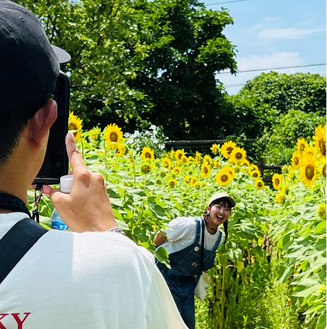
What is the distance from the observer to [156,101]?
21797 millimetres

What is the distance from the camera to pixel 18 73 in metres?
0.80

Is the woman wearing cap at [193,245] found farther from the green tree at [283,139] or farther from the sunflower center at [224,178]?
the green tree at [283,139]

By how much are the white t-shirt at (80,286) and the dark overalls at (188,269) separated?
4.50m

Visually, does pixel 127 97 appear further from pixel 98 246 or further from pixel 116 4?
pixel 98 246

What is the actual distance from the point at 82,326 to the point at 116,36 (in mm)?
13609

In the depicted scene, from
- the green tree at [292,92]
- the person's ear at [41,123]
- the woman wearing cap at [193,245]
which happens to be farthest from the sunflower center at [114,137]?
the green tree at [292,92]

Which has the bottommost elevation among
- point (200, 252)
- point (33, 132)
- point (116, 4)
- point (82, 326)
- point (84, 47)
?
point (200, 252)

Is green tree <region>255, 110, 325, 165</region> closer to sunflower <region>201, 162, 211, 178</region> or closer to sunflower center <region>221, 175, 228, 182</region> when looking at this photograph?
sunflower <region>201, 162, 211, 178</region>

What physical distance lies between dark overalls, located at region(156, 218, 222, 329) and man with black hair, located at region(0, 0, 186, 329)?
4470mm

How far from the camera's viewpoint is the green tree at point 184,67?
21828mm

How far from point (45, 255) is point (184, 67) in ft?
72.8

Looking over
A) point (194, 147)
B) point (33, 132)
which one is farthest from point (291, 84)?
point (33, 132)

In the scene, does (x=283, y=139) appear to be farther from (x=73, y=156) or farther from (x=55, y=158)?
(x=73, y=156)

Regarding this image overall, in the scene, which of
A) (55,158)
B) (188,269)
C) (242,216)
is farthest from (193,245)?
(55,158)
